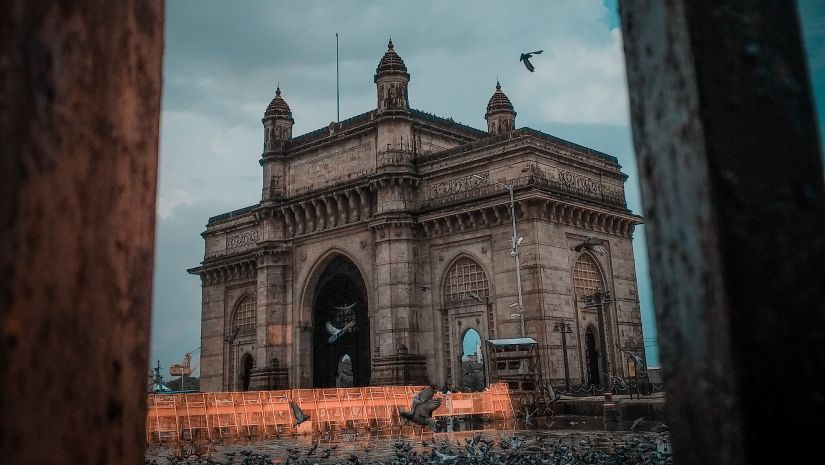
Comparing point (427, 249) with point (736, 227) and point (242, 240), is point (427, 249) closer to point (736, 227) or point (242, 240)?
point (242, 240)

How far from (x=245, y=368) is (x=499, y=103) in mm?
17761

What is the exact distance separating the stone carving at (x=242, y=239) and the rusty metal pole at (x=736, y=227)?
109 feet

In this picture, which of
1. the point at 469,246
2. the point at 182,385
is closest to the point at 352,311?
the point at 469,246

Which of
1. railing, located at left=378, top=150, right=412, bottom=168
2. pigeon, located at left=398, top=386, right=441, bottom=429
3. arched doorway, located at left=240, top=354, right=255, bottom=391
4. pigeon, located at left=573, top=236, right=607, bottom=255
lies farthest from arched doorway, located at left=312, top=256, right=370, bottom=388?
pigeon, located at left=398, top=386, right=441, bottom=429

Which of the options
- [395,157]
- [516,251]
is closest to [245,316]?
[395,157]

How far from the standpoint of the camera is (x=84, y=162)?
124 cm

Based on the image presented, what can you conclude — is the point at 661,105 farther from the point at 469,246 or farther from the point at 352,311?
the point at 352,311

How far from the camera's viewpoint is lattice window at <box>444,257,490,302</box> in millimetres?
24703

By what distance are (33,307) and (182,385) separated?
52.8 metres

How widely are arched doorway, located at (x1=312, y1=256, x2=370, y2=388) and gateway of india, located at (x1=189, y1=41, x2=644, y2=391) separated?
0.22ft

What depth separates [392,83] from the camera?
27.9 meters

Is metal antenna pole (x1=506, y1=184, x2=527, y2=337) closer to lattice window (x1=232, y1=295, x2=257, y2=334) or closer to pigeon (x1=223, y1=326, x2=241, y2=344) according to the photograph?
lattice window (x1=232, y1=295, x2=257, y2=334)

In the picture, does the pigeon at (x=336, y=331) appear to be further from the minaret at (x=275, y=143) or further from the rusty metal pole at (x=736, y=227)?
the rusty metal pole at (x=736, y=227)

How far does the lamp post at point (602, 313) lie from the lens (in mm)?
22859
